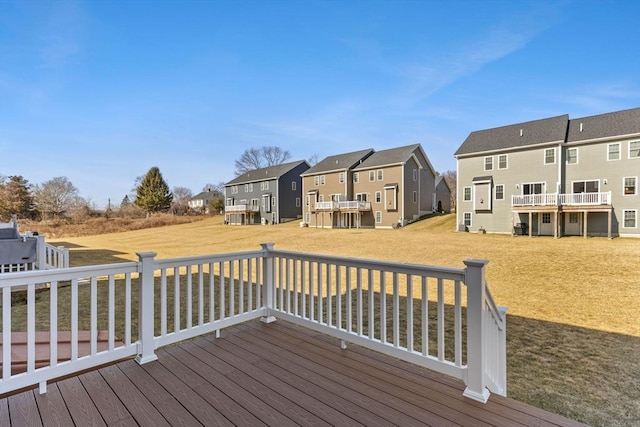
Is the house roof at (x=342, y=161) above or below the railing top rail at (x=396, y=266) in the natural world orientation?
above

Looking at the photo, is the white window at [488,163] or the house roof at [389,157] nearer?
the white window at [488,163]

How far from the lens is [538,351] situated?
4398 millimetres

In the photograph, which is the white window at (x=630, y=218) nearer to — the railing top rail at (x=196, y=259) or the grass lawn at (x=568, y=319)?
the grass lawn at (x=568, y=319)

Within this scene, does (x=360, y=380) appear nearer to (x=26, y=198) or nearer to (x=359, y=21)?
(x=359, y=21)

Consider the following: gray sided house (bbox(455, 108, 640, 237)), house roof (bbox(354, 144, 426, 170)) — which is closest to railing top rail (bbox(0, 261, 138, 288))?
gray sided house (bbox(455, 108, 640, 237))

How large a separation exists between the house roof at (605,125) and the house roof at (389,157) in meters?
10.5

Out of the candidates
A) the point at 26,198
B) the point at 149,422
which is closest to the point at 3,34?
the point at 149,422

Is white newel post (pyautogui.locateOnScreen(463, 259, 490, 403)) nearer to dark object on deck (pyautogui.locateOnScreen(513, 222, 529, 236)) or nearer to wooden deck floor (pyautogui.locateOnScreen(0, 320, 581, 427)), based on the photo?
wooden deck floor (pyautogui.locateOnScreen(0, 320, 581, 427))

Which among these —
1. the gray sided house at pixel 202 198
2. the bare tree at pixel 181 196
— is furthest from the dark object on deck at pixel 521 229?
the gray sided house at pixel 202 198

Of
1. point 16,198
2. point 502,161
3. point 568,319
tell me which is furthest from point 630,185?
point 16,198

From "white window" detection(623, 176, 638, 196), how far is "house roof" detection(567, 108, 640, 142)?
8.11 feet

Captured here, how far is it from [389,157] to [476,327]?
84.4 ft

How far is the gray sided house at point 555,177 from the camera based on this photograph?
1689 cm

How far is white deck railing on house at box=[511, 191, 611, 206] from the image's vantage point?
1698 cm
